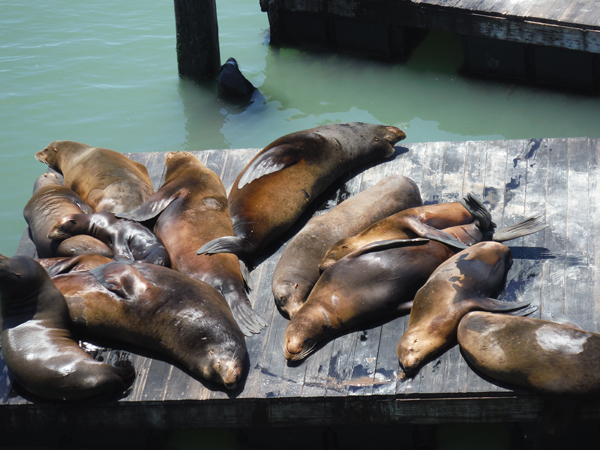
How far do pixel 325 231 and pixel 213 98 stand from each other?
16.1 ft

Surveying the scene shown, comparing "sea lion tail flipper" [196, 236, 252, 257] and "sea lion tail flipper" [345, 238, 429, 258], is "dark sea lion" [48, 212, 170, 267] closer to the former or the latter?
"sea lion tail flipper" [196, 236, 252, 257]

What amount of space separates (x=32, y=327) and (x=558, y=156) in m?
4.36

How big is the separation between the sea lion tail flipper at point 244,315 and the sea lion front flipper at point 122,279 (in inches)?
24.1

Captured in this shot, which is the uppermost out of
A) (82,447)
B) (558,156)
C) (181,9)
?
(181,9)

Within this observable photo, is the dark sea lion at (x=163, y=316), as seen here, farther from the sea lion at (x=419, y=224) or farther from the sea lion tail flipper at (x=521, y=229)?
the sea lion tail flipper at (x=521, y=229)

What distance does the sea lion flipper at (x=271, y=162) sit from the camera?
17.9 feet

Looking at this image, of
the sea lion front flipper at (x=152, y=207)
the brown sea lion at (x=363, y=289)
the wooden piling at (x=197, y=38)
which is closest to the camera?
the brown sea lion at (x=363, y=289)

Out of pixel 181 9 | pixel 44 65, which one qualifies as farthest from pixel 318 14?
pixel 44 65

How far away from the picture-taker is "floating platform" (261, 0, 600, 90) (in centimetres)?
759

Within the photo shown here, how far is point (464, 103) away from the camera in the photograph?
8430 millimetres

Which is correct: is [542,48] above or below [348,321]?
above

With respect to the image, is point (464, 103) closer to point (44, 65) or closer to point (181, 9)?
point (181, 9)

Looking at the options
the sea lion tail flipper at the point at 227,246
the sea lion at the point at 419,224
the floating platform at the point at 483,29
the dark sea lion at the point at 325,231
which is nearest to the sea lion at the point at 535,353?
the sea lion at the point at 419,224

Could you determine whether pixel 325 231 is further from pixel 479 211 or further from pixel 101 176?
pixel 101 176
